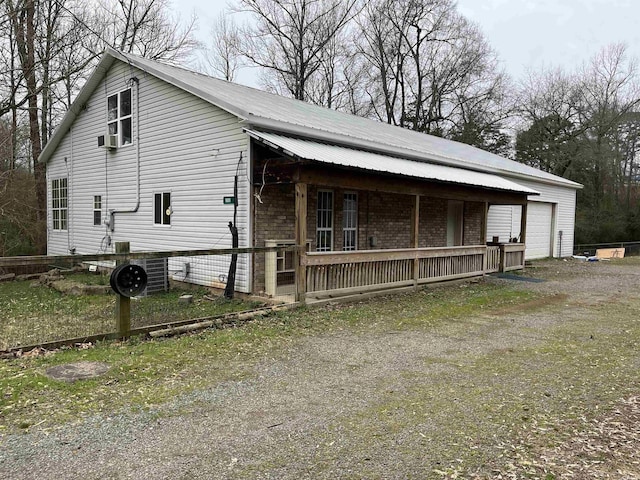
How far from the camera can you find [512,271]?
15.3 metres

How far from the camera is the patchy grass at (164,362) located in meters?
4.04

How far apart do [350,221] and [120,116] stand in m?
6.87

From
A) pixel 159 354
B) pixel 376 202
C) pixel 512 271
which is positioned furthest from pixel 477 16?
pixel 159 354

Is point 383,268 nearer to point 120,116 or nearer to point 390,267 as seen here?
point 390,267

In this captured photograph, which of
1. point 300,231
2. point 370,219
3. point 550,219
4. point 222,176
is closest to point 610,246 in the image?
point 550,219

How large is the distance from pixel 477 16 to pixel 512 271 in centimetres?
2533

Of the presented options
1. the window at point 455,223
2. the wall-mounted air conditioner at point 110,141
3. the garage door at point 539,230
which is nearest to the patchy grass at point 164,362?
the window at point 455,223

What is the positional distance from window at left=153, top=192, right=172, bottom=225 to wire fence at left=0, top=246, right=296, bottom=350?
118 centimetres

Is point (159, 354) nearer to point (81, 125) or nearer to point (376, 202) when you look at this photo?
point (376, 202)

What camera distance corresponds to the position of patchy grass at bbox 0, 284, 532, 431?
13.2 ft

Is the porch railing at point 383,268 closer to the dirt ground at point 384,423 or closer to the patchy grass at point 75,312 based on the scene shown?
the patchy grass at point 75,312

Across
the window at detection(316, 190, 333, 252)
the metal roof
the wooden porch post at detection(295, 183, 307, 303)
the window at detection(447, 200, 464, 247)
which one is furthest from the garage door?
the wooden porch post at detection(295, 183, 307, 303)

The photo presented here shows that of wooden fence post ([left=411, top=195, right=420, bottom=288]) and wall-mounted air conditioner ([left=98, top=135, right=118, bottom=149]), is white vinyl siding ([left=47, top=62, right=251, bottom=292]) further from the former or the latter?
wooden fence post ([left=411, top=195, right=420, bottom=288])

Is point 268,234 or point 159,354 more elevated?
point 268,234
